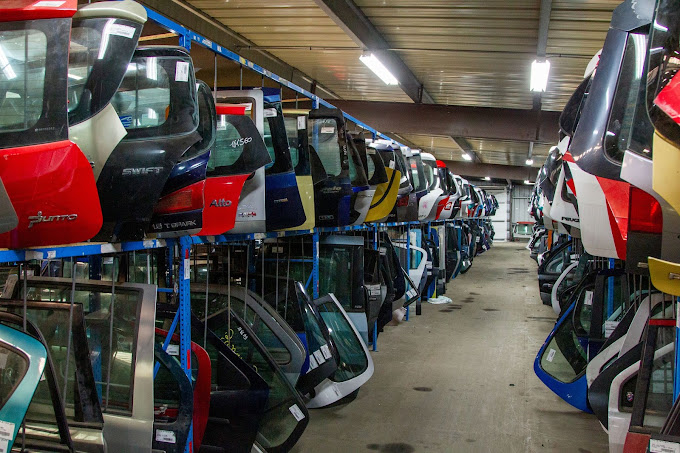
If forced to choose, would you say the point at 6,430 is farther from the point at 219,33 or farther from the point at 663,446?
the point at 219,33

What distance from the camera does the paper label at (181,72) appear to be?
3.02 metres

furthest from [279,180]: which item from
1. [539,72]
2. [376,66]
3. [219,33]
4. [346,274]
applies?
[539,72]

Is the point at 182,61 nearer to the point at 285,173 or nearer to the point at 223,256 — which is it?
the point at 285,173

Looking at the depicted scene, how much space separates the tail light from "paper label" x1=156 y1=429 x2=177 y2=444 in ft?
4.07

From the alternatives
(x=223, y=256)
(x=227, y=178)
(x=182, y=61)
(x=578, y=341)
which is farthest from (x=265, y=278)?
(x=182, y=61)

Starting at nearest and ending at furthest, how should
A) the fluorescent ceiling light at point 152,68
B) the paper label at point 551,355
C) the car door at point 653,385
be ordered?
the fluorescent ceiling light at point 152,68, the car door at point 653,385, the paper label at point 551,355

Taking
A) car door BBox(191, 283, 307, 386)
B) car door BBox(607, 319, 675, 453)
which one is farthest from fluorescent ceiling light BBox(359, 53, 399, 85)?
car door BBox(607, 319, 675, 453)

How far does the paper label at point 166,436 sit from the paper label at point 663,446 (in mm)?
2362

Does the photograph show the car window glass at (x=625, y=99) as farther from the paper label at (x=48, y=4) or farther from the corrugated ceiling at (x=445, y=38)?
the corrugated ceiling at (x=445, y=38)

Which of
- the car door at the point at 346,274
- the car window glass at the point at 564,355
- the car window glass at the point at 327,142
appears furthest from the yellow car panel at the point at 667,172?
the car door at the point at 346,274

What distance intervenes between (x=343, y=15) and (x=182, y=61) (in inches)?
216

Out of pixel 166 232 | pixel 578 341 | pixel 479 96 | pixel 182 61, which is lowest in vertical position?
pixel 578 341

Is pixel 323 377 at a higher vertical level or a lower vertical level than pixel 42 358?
lower

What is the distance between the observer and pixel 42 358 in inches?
88.7
